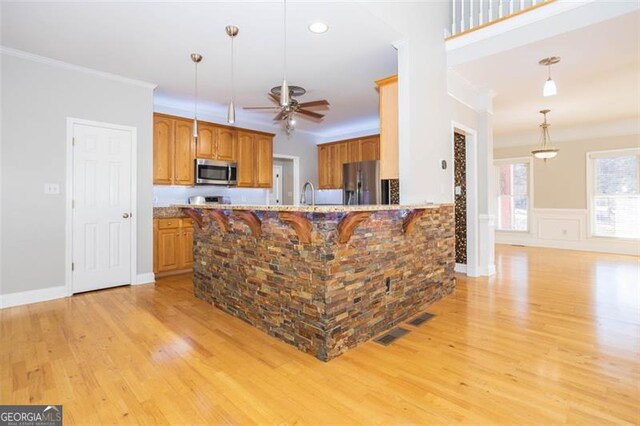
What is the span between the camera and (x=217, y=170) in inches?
221

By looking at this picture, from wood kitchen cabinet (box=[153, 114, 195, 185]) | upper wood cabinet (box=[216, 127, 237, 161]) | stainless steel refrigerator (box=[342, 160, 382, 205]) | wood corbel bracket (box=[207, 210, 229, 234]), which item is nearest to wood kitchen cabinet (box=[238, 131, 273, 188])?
upper wood cabinet (box=[216, 127, 237, 161])

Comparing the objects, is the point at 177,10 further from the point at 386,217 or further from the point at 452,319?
the point at 452,319

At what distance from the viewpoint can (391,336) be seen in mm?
2639

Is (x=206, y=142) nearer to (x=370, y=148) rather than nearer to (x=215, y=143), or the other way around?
(x=215, y=143)

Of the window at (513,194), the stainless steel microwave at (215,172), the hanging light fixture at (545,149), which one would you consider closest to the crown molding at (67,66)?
the stainless steel microwave at (215,172)

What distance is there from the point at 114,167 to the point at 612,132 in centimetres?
933

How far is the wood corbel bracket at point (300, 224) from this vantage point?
2.22 meters

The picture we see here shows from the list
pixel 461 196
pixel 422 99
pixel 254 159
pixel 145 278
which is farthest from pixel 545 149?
pixel 145 278

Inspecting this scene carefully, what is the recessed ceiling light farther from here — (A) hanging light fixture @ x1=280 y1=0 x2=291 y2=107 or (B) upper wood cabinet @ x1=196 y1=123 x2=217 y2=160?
(B) upper wood cabinet @ x1=196 y1=123 x2=217 y2=160

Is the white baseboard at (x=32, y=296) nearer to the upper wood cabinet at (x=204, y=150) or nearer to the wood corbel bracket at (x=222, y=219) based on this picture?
the upper wood cabinet at (x=204, y=150)

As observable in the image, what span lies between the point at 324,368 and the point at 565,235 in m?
7.74

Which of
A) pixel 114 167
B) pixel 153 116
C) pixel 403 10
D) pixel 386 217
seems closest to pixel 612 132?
pixel 403 10

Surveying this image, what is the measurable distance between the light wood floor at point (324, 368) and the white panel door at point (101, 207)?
70 cm

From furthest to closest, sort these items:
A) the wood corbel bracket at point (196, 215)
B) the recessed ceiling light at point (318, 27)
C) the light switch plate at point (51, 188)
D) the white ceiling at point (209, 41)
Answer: the light switch plate at point (51, 188), the wood corbel bracket at point (196, 215), the recessed ceiling light at point (318, 27), the white ceiling at point (209, 41)
